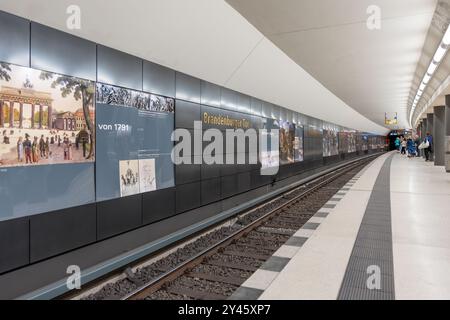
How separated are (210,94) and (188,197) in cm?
270

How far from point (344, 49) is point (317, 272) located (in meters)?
6.34

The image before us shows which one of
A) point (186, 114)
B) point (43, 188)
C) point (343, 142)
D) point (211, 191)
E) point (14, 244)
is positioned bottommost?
point (14, 244)

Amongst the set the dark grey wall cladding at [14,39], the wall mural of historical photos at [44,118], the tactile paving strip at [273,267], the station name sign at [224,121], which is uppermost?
the dark grey wall cladding at [14,39]

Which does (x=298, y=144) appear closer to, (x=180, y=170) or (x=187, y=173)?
(x=187, y=173)

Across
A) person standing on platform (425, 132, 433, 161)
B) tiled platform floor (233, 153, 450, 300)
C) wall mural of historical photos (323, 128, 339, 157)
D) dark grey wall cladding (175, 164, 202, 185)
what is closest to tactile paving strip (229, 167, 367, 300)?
tiled platform floor (233, 153, 450, 300)

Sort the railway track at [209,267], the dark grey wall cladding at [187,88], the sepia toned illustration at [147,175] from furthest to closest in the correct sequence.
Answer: the dark grey wall cladding at [187,88]
the sepia toned illustration at [147,175]
the railway track at [209,267]

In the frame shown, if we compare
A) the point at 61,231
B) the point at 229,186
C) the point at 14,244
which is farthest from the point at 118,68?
the point at 229,186

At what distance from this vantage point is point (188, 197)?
23.2 ft

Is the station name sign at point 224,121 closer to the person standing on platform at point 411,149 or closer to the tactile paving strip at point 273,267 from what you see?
the tactile paving strip at point 273,267

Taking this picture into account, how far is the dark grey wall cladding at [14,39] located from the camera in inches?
137

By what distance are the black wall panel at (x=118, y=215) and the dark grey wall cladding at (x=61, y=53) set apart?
197cm

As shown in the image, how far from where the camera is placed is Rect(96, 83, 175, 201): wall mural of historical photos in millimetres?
4906

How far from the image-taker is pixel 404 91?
15.4 m

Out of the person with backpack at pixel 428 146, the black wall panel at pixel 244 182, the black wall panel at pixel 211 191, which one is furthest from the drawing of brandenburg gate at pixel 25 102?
the person with backpack at pixel 428 146
